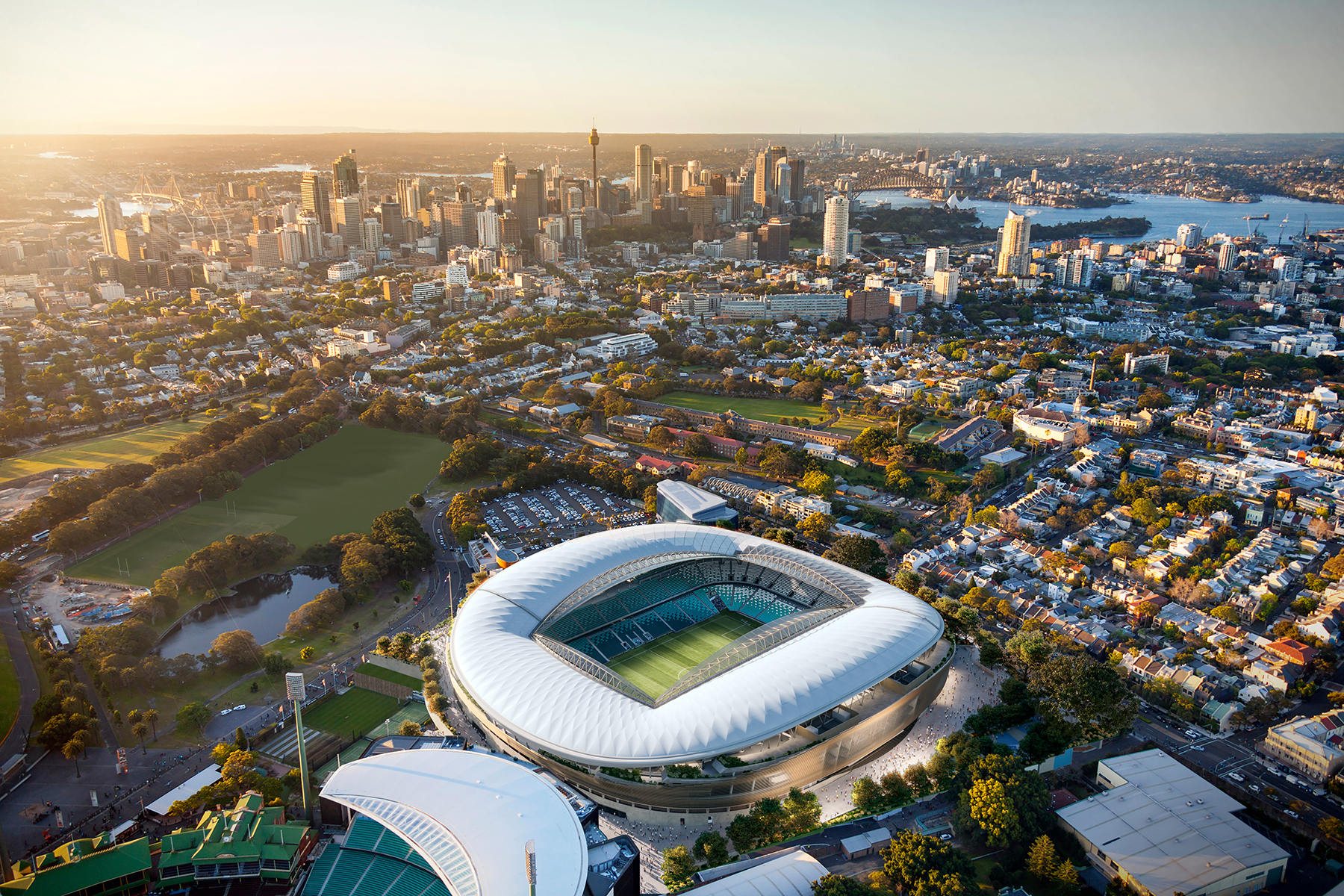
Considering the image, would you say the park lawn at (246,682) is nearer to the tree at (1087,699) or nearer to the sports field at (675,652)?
the sports field at (675,652)

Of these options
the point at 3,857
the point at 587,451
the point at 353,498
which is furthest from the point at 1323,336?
the point at 3,857

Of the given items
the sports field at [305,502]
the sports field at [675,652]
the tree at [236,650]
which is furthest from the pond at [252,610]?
the sports field at [675,652]

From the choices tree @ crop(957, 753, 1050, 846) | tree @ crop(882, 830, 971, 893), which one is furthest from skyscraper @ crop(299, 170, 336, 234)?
tree @ crop(882, 830, 971, 893)

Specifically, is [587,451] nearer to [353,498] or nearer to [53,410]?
[353,498]

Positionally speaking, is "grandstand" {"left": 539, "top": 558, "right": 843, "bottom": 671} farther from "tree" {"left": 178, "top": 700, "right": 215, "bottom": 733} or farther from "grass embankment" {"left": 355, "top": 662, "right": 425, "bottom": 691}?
"tree" {"left": 178, "top": 700, "right": 215, "bottom": 733}

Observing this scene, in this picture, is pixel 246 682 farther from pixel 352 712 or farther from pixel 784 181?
pixel 784 181
